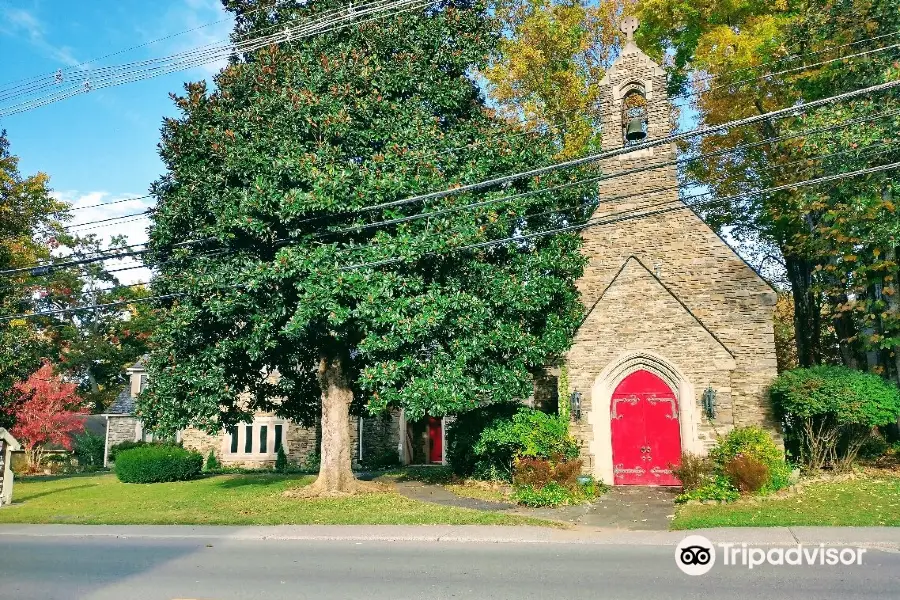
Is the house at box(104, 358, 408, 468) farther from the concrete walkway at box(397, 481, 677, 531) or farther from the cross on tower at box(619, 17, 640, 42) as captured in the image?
the cross on tower at box(619, 17, 640, 42)

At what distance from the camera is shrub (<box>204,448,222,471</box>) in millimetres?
29745

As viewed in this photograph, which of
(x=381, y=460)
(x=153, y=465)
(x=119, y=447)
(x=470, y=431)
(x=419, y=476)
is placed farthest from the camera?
(x=119, y=447)

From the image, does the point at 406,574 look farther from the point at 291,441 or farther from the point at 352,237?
the point at 291,441

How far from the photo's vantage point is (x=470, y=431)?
1984 centimetres

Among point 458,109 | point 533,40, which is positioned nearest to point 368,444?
point 458,109

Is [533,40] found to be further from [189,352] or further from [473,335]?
[189,352]

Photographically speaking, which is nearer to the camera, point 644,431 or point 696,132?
point 696,132

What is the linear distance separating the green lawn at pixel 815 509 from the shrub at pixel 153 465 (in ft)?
61.6

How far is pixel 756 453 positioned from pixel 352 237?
36.1 ft

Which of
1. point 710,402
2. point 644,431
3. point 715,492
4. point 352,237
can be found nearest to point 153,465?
point 352,237

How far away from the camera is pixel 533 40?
27.0m

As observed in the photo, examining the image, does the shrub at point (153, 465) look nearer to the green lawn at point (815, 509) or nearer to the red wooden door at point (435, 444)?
the red wooden door at point (435, 444)

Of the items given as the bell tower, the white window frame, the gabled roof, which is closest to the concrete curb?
the gabled roof

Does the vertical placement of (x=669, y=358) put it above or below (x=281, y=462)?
above
